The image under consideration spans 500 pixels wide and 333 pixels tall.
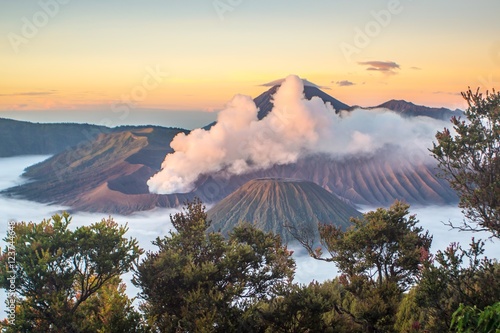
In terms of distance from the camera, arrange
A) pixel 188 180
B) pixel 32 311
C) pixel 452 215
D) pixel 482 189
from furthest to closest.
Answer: pixel 452 215 < pixel 188 180 < pixel 32 311 < pixel 482 189

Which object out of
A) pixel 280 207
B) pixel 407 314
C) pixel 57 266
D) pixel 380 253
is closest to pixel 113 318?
pixel 57 266

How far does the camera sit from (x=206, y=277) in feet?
52.4

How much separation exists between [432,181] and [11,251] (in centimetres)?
14640

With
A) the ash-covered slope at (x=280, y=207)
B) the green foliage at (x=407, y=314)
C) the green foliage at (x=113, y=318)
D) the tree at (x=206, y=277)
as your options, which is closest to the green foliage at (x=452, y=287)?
the green foliage at (x=407, y=314)

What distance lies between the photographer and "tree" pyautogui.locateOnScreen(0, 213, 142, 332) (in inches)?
592

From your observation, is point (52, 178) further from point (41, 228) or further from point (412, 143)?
point (41, 228)

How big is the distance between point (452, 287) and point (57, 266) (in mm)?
12414

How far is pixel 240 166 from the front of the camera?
5108 inches

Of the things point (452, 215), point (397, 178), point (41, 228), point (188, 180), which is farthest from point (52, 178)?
point (41, 228)

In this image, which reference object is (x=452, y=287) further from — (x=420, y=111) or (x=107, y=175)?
(x=420, y=111)

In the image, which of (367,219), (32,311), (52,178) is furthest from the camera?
(52,178)

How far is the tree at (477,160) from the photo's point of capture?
13375 millimetres

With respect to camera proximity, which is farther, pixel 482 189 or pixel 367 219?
pixel 367 219

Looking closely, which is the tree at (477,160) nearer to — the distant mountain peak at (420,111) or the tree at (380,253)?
the tree at (380,253)
